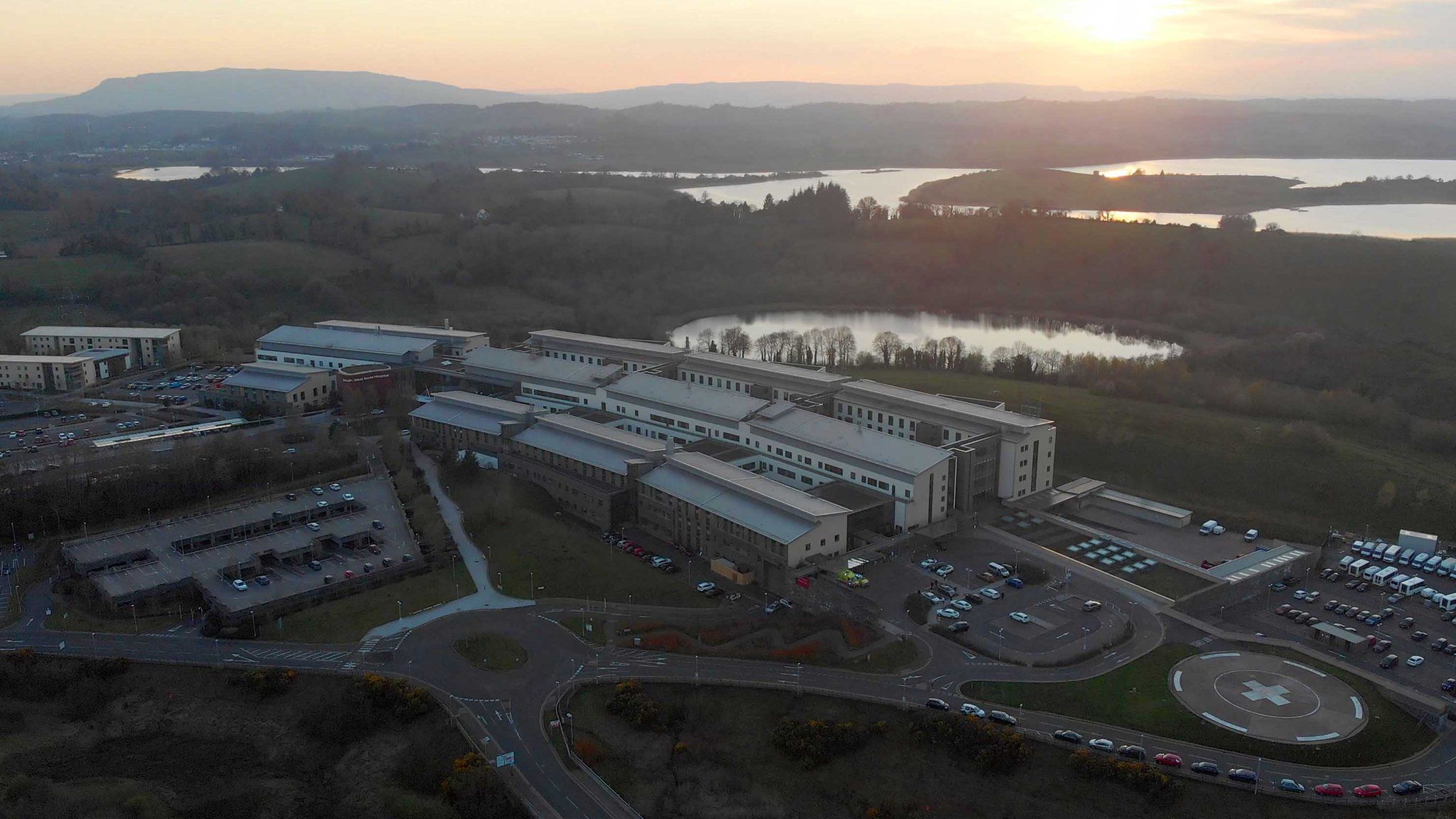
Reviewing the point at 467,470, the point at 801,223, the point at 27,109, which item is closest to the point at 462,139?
the point at 801,223

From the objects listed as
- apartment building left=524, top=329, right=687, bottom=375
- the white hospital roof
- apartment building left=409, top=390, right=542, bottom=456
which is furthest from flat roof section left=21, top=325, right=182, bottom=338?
the white hospital roof

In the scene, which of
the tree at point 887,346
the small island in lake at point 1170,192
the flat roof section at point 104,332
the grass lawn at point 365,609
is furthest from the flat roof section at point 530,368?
the small island in lake at point 1170,192

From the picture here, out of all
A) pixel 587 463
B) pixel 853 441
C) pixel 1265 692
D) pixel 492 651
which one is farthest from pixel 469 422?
pixel 1265 692

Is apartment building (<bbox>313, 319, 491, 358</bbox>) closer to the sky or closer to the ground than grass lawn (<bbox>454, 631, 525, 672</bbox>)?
closer to the sky

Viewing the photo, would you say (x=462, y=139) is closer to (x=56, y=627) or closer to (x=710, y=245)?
(x=710, y=245)

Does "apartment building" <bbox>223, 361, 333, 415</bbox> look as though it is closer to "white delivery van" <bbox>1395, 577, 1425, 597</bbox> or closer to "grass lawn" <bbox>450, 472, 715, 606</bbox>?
"grass lawn" <bbox>450, 472, 715, 606</bbox>

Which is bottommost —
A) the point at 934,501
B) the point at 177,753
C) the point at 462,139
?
the point at 177,753
